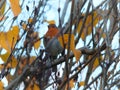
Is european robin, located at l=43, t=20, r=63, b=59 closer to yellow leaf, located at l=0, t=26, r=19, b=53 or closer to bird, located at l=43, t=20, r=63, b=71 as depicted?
bird, located at l=43, t=20, r=63, b=71

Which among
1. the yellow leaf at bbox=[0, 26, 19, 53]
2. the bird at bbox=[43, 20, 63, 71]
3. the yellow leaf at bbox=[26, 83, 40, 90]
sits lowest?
the yellow leaf at bbox=[26, 83, 40, 90]

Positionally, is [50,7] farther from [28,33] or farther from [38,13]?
[28,33]

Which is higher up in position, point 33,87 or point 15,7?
point 15,7

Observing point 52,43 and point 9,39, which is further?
point 9,39

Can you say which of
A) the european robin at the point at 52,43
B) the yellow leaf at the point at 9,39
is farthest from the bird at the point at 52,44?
the yellow leaf at the point at 9,39

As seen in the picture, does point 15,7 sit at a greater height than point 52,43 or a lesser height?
greater

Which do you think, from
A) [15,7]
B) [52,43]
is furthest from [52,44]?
[15,7]

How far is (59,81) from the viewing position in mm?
858

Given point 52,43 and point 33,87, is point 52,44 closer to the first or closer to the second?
point 52,43

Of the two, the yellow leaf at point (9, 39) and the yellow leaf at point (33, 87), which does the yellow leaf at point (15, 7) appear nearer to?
the yellow leaf at point (9, 39)

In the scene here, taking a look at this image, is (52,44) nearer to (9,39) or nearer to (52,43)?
(52,43)

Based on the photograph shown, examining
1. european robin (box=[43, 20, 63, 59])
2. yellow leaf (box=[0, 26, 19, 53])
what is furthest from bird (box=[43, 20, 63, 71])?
yellow leaf (box=[0, 26, 19, 53])

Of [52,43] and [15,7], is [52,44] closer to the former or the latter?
[52,43]

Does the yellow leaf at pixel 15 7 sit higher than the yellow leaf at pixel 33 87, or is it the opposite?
the yellow leaf at pixel 15 7
